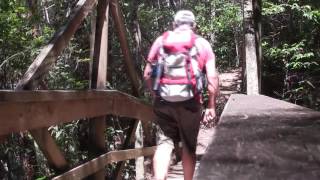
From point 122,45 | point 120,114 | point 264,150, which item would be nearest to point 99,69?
point 120,114

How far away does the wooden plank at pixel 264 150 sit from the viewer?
1885 mm

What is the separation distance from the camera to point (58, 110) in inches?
→ 141

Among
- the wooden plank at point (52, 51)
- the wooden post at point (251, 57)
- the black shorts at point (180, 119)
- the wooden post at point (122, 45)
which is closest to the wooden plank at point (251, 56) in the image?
the wooden post at point (251, 57)

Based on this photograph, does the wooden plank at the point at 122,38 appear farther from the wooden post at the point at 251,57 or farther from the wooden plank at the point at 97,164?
the wooden post at the point at 251,57

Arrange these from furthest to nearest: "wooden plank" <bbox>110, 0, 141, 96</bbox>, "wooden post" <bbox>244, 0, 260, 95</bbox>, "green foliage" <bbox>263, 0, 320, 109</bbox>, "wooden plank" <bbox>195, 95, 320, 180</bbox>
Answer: "green foliage" <bbox>263, 0, 320, 109</bbox> → "wooden post" <bbox>244, 0, 260, 95</bbox> → "wooden plank" <bbox>110, 0, 141, 96</bbox> → "wooden plank" <bbox>195, 95, 320, 180</bbox>

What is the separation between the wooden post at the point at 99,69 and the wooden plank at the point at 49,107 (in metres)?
0.14

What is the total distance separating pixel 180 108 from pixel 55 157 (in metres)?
1.01

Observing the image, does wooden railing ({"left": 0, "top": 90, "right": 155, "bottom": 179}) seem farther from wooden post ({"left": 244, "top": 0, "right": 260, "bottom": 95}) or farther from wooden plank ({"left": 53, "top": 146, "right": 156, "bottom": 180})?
wooden post ({"left": 244, "top": 0, "right": 260, "bottom": 95})

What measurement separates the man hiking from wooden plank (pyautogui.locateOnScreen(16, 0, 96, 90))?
0.69m

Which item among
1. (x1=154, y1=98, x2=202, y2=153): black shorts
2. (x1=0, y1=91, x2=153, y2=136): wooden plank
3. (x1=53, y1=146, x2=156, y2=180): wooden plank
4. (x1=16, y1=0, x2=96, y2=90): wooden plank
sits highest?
(x1=16, y1=0, x2=96, y2=90): wooden plank

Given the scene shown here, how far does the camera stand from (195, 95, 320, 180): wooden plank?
6.18ft

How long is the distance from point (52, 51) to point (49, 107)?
54 centimetres

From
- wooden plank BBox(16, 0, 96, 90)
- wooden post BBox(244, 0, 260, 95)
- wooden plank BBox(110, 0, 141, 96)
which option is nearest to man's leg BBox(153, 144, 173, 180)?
wooden plank BBox(16, 0, 96, 90)

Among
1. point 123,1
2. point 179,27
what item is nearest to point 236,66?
point 123,1
